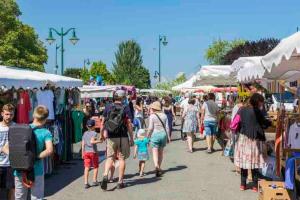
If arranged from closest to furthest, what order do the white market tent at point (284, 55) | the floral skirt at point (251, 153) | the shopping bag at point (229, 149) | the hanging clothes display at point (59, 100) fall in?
the white market tent at point (284, 55) < the floral skirt at point (251, 153) < the hanging clothes display at point (59, 100) < the shopping bag at point (229, 149)

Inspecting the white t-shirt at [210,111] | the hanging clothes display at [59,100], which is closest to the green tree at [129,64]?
the white t-shirt at [210,111]

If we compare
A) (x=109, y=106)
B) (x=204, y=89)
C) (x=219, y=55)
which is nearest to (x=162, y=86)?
(x=219, y=55)

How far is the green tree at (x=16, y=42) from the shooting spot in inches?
1812

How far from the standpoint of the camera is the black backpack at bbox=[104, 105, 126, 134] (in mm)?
9164

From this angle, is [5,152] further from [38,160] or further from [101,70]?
[101,70]

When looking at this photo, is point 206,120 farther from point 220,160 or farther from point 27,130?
point 27,130

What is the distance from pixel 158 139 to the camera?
10.4 meters

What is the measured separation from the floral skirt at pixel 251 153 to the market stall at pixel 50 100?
13.0ft

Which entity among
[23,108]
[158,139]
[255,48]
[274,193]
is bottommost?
[274,193]

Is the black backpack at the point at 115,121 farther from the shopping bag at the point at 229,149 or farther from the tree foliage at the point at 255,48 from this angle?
the tree foliage at the point at 255,48

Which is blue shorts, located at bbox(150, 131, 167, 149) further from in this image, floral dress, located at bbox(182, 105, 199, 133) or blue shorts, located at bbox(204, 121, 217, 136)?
floral dress, located at bbox(182, 105, 199, 133)

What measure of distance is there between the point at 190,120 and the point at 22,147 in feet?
30.9

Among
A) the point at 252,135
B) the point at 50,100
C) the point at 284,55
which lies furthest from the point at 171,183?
the point at 284,55

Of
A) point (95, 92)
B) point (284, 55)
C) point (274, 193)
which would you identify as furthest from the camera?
point (95, 92)
